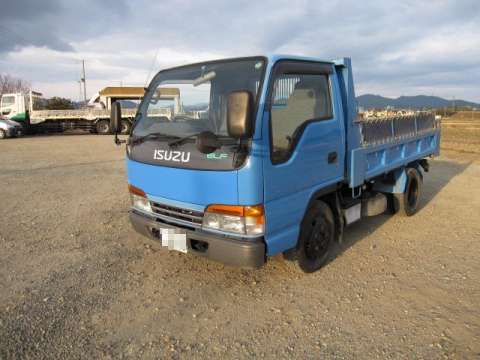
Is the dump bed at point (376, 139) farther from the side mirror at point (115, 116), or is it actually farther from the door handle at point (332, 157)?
the side mirror at point (115, 116)

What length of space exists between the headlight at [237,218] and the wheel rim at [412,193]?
12.0 ft

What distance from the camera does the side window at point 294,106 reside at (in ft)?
9.53

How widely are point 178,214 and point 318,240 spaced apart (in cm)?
141

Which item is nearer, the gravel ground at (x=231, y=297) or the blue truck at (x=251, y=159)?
the gravel ground at (x=231, y=297)

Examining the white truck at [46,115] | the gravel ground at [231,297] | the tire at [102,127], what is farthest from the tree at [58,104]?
the gravel ground at [231,297]

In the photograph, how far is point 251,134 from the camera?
2584 mm

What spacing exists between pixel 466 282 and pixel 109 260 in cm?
364

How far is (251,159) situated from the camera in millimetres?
2645

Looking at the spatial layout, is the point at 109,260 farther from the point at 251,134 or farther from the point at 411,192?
the point at 411,192

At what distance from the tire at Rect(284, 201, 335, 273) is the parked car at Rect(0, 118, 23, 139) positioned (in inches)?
845

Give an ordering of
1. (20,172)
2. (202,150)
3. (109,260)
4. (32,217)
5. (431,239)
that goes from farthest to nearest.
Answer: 1. (20,172)
2. (32,217)
3. (431,239)
4. (109,260)
5. (202,150)

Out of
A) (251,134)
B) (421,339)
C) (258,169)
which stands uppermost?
(251,134)

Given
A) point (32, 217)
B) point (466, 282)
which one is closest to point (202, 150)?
point (466, 282)

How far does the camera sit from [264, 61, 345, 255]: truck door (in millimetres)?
2859
